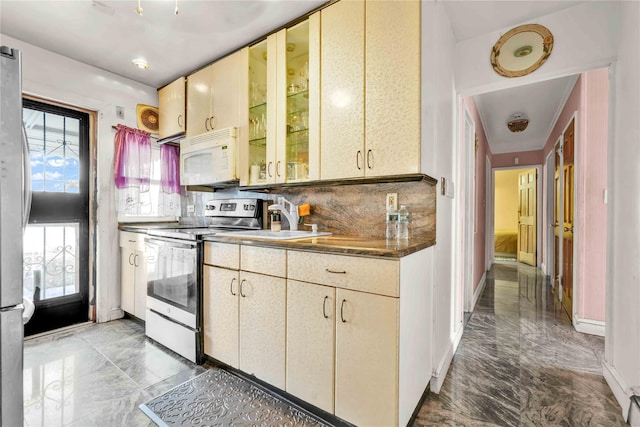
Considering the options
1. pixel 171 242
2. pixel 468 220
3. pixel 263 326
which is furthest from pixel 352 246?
pixel 468 220

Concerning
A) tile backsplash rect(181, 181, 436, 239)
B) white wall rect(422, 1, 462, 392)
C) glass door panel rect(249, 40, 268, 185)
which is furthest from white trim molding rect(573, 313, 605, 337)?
glass door panel rect(249, 40, 268, 185)

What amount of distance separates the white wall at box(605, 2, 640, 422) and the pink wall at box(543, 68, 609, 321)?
102 centimetres

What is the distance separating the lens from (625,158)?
1.67 m

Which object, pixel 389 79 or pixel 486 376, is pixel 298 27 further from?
pixel 486 376

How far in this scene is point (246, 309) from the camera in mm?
1815

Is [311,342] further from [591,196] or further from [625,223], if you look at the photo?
[591,196]

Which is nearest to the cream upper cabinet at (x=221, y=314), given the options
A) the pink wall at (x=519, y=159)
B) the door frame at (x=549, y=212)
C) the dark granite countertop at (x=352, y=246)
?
the dark granite countertop at (x=352, y=246)

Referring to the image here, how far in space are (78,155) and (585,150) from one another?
477 centimetres

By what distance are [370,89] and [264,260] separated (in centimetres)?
120

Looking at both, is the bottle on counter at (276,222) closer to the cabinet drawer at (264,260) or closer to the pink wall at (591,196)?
the cabinet drawer at (264,260)

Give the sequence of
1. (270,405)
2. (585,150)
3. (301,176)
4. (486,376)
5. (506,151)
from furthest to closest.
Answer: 1. (506,151)
2. (585,150)
3. (301,176)
4. (486,376)
5. (270,405)

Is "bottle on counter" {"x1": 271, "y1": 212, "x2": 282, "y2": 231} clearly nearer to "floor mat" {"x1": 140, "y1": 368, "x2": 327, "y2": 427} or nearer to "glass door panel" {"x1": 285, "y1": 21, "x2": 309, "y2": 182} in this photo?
"glass door panel" {"x1": 285, "y1": 21, "x2": 309, "y2": 182}

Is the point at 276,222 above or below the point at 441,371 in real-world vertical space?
above

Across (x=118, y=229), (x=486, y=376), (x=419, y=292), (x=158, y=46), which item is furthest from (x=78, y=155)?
(x=486, y=376)
